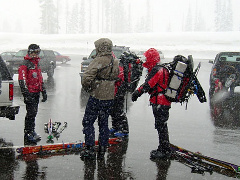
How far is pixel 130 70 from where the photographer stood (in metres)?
6.93

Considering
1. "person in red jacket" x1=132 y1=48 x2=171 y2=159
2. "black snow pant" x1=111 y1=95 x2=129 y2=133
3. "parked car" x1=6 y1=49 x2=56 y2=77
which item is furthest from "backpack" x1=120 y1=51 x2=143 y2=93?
"parked car" x1=6 y1=49 x2=56 y2=77

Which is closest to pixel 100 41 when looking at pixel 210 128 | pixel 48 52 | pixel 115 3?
pixel 210 128

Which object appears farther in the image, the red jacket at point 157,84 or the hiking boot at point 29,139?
the hiking boot at point 29,139

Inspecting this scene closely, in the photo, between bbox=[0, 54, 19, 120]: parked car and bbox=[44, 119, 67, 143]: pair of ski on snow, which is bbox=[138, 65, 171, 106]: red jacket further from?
bbox=[0, 54, 19, 120]: parked car

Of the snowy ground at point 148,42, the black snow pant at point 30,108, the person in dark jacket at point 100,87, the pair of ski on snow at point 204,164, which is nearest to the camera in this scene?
the pair of ski on snow at point 204,164

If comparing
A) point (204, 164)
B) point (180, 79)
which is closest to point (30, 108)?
point (180, 79)

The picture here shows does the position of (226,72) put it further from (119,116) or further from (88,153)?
(88,153)

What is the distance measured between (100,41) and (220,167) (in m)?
2.89

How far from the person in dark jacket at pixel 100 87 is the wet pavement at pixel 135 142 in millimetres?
332

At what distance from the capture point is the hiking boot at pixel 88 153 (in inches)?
231

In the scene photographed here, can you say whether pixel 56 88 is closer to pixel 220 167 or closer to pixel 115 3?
pixel 220 167

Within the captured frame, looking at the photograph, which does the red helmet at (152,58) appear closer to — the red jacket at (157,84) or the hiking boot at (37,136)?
the red jacket at (157,84)

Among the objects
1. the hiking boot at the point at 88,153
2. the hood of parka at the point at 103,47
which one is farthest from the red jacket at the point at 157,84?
the hiking boot at the point at 88,153

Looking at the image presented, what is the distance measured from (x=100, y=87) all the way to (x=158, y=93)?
1044 mm
